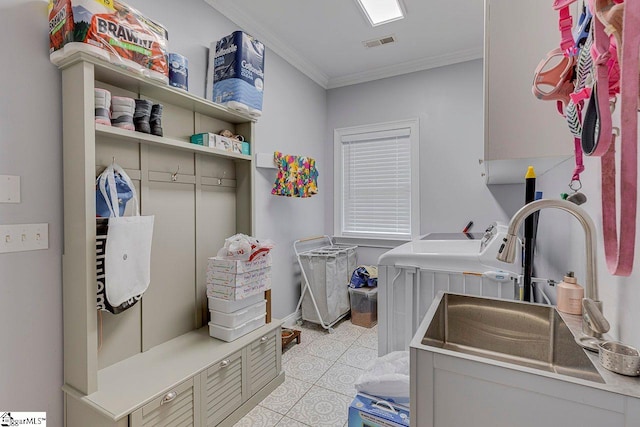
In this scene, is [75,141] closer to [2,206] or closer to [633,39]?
[2,206]

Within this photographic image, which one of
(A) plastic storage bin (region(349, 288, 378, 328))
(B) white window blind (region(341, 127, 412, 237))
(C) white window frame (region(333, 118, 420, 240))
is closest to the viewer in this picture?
(A) plastic storage bin (region(349, 288, 378, 328))

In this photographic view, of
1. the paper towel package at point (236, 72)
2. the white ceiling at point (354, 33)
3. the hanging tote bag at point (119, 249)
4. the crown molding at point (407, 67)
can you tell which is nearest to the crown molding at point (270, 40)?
the white ceiling at point (354, 33)

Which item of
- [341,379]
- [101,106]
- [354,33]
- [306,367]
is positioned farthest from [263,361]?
[354,33]

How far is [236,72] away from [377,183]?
85.6 inches

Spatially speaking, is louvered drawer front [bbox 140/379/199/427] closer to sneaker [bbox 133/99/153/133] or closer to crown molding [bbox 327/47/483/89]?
sneaker [bbox 133/99/153/133]

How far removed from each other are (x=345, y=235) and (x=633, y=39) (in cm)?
345

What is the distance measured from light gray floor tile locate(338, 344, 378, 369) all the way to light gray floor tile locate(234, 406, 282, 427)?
796 millimetres

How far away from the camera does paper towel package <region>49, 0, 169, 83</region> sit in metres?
1.32

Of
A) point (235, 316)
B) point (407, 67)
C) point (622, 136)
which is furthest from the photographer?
point (407, 67)

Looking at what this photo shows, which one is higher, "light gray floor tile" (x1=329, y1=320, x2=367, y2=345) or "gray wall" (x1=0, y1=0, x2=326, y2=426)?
"gray wall" (x1=0, y1=0, x2=326, y2=426)

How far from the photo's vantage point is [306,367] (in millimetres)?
2467

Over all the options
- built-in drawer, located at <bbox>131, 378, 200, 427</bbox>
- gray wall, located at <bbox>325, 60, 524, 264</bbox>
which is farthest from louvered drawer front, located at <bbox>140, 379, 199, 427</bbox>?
gray wall, located at <bbox>325, 60, 524, 264</bbox>

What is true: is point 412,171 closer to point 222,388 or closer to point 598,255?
point 598,255

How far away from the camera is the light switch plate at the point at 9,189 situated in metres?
1.32
